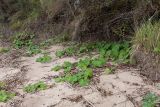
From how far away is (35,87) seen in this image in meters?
5.35

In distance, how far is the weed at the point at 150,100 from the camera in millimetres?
4113

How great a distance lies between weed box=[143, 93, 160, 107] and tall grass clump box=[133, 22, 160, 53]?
3.32ft

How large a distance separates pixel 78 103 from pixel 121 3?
10.1 ft

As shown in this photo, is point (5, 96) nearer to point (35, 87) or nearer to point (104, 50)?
point (35, 87)

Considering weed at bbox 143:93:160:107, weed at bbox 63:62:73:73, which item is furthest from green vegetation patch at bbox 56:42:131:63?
weed at bbox 143:93:160:107

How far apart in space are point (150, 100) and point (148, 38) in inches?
56.4

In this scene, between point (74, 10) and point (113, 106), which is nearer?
point (113, 106)

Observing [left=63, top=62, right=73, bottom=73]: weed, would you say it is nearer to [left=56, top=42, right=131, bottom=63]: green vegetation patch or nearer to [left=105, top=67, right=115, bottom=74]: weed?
[left=56, top=42, right=131, bottom=63]: green vegetation patch

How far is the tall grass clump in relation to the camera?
527 cm

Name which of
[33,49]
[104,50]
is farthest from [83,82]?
[33,49]

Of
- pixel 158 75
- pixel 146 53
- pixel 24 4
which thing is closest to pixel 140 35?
pixel 146 53

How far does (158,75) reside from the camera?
4.94m

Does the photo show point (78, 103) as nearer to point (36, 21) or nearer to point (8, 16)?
point (36, 21)

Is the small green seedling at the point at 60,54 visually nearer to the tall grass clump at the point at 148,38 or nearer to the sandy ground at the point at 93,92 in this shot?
the sandy ground at the point at 93,92
